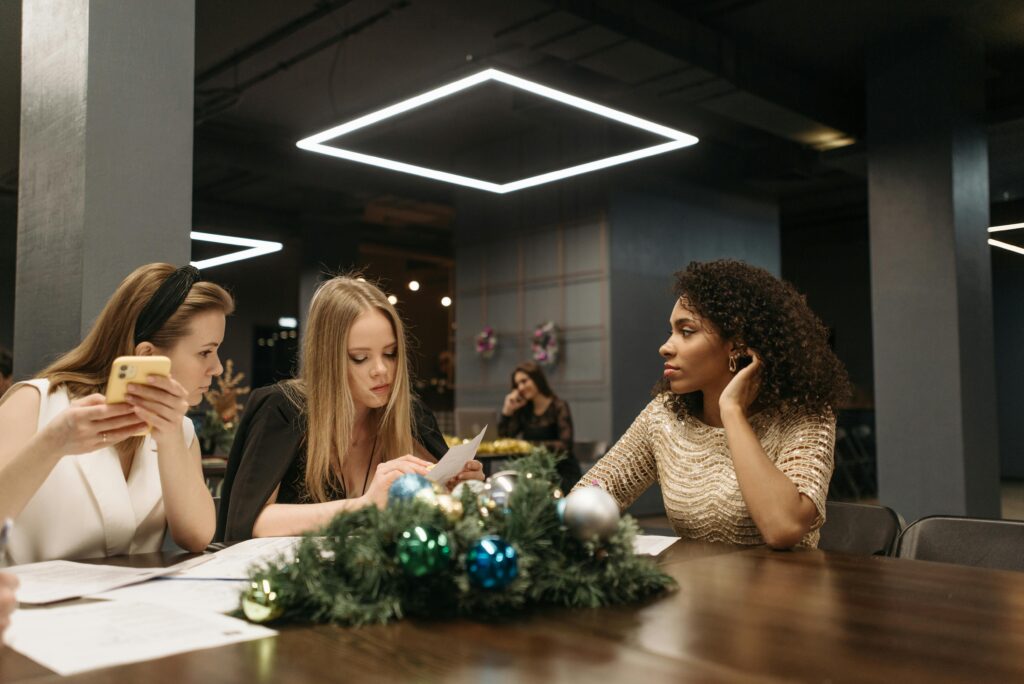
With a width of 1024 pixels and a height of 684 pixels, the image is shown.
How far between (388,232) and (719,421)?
11.3 metres

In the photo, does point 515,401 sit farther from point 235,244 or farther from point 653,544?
point 653,544

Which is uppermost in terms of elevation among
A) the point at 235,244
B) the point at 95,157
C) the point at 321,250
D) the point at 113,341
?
the point at 321,250

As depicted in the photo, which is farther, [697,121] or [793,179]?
[793,179]

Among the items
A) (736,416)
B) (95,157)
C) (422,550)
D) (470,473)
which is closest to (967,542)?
(736,416)

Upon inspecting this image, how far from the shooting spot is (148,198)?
247cm

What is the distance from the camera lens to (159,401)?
1.51 m

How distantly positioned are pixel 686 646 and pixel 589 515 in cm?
21

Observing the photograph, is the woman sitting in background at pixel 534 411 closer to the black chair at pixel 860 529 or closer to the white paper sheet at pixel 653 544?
the black chair at pixel 860 529

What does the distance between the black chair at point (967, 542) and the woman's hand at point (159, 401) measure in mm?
1589

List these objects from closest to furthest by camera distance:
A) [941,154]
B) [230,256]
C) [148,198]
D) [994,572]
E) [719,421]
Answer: [994,572] → [719,421] → [148,198] → [941,154] → [230,256]

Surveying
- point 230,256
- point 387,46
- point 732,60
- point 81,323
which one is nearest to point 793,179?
point 732,60

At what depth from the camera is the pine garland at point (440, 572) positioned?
983 mm

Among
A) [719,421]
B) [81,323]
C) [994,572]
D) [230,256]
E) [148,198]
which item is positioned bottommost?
[994,572]

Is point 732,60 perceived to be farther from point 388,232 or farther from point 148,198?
point 388,232
